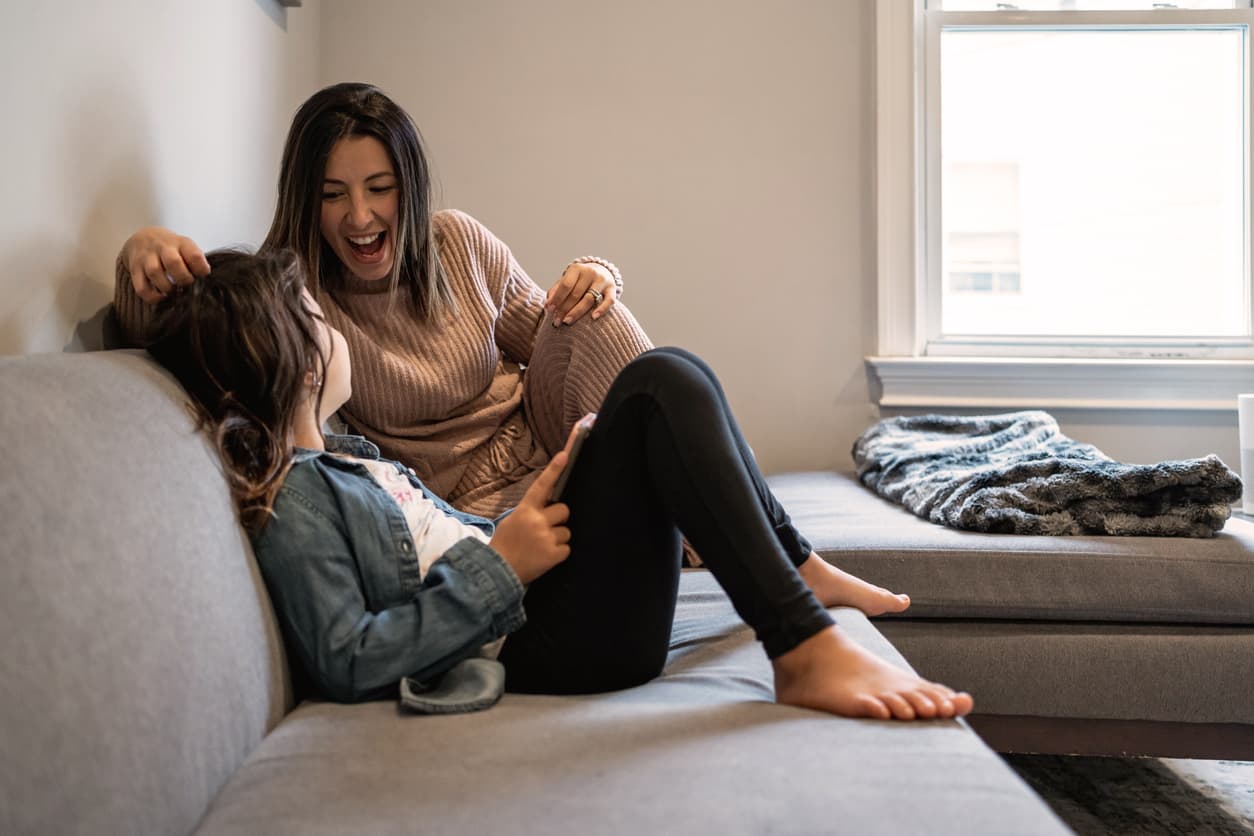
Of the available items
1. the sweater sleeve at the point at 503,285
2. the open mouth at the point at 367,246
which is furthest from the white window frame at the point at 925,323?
the open mouth at the point at 367,246

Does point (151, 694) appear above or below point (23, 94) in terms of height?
below

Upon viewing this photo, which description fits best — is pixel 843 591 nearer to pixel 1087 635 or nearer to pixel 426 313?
pixel 1087 635

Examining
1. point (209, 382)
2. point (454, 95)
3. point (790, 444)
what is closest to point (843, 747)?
point (209, 382)

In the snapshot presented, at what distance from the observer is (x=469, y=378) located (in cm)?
191

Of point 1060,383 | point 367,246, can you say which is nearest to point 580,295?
point 367,246

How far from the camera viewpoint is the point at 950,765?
914mm

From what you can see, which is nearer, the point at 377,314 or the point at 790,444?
the point at 377,314

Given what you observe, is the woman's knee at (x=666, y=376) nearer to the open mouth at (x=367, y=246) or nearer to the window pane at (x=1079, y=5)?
the open mouth at (x=367, y=246)

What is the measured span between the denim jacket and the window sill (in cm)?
190

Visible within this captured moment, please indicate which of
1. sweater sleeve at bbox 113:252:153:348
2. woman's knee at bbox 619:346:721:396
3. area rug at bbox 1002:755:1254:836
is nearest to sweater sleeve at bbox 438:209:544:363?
sweater sleeve at bbox 113:252:153:348

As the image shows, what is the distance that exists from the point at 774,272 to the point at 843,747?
2.08m

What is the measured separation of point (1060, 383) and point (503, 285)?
1587mm

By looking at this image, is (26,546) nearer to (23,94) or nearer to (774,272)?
(23,94)

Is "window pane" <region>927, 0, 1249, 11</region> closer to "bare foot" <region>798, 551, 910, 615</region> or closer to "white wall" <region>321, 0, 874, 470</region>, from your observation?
"white wall" <region>321, 0, 874, 470</region>
